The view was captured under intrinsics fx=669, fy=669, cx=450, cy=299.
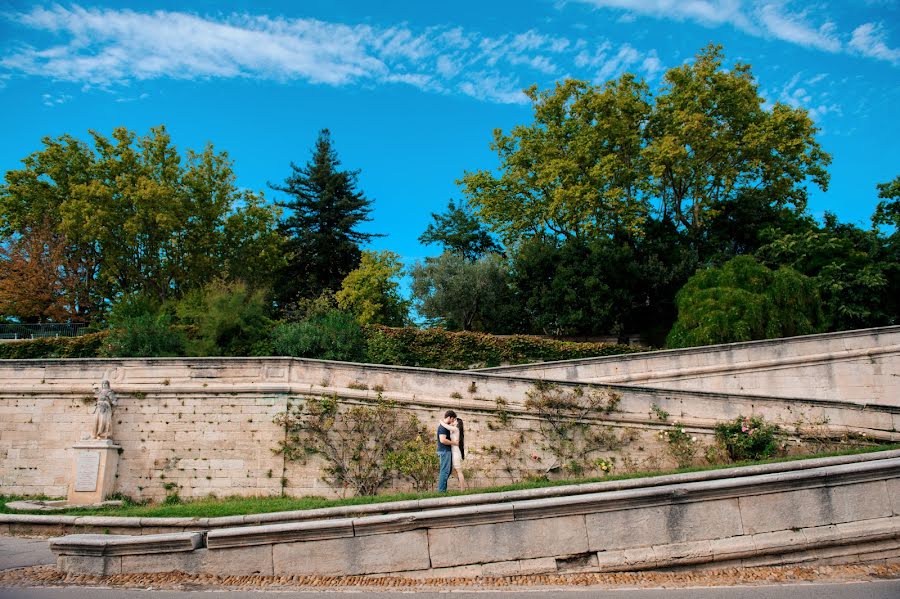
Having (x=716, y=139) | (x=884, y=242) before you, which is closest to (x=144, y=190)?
(x=716, y=139)

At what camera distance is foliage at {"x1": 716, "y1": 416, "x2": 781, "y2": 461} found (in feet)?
38.8

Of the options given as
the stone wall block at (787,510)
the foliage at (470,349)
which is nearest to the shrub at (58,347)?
the foliage at (470,349)

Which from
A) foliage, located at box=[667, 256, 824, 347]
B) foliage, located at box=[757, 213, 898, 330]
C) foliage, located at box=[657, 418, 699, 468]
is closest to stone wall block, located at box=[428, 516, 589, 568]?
foliage, located at box=[657, 418, 699, 468]

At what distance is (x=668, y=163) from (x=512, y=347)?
10.7m

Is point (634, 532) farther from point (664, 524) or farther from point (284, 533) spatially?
point (284, 533)

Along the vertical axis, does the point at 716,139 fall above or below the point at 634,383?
above

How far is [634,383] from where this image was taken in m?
16.1

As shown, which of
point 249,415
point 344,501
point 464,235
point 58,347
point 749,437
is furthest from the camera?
point 464,235

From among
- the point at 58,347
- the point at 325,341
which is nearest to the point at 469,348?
the point at 325,341

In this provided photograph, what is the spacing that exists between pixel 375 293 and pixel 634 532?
80.2 ft

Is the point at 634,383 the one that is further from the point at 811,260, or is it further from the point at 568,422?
the point at 811,260

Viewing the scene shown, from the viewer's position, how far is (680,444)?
12406 mm

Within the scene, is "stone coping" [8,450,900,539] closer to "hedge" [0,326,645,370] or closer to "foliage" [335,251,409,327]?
"hedge" [0,326,645,370]

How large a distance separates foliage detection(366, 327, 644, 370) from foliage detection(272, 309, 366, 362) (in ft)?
2.71
